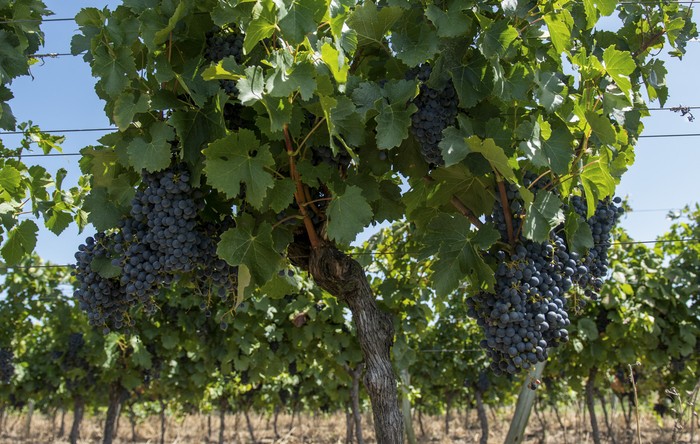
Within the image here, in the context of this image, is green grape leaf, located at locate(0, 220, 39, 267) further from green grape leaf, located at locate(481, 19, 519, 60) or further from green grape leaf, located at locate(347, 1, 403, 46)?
green grape leaf, located at locate(481, 19, 519, 60)

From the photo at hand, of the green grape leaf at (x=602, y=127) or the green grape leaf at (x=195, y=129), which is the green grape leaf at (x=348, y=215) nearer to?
the green grape leaf at (x=195, y=129)

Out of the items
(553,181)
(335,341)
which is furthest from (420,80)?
(335,341)

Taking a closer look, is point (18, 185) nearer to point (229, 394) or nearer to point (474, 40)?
point (474, 40)

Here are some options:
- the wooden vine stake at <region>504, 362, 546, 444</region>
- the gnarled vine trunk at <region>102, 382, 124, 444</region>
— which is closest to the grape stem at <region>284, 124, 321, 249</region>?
the wooden vine stake at <region>504, 362, 546, 444</region>

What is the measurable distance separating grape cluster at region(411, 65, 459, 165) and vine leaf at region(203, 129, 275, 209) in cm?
64

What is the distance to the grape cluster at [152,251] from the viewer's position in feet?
8.04

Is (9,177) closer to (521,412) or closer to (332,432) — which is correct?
(521,412)

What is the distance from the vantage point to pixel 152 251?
2.53m

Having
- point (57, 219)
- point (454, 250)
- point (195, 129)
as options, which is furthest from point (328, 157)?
point (57, 219)

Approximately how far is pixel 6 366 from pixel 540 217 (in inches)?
442


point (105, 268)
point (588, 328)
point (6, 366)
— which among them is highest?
point (6, 366)

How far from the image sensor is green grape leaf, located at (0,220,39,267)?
3.30m

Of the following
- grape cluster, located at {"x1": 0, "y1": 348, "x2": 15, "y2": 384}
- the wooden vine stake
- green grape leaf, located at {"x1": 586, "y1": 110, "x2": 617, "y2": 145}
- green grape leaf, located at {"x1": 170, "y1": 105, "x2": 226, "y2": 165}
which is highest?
grape cluster, located at {"x1": 0, "y1": 348, "x2": 15, "y2": 384}

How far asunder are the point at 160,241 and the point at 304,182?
2.01ft
